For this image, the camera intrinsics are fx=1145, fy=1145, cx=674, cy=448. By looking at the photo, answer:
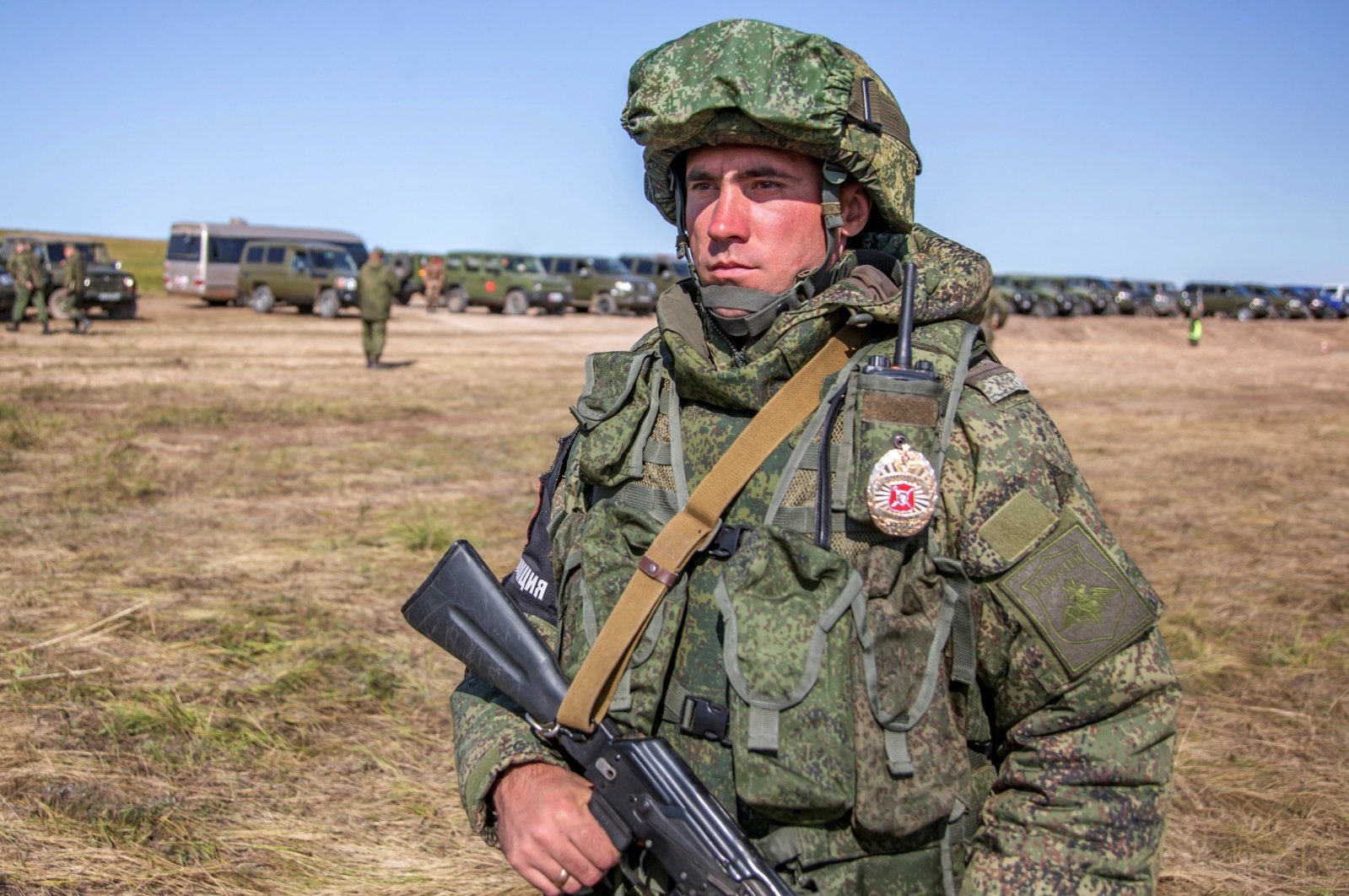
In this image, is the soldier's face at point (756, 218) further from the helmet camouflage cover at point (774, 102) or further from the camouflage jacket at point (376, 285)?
the camouflage jacket at point (376, 285)

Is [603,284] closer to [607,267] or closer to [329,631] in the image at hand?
[607,267]

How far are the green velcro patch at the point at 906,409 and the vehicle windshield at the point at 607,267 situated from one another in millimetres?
33431

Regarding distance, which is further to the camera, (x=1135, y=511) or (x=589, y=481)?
(x=1135, y=511)

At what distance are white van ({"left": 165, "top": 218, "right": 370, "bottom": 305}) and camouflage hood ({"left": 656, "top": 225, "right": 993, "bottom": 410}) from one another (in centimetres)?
3124

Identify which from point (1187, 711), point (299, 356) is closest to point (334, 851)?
point (1187, 711)

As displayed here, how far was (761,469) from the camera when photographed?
1.87 m

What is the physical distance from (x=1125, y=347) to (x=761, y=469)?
1261 inches

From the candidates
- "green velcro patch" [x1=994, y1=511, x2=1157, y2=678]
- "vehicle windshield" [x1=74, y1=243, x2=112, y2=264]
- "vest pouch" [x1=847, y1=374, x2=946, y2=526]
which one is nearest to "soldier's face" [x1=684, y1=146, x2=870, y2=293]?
"vest pouch" [x1=847, y1=374, x2=946, y2=526]

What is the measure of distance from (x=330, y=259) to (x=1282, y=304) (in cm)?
3698

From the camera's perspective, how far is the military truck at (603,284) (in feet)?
111

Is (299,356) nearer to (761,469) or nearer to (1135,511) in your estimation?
(1135,511)

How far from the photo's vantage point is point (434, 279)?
35125 mm

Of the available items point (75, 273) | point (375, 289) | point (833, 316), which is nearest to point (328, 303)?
point (75, 273)

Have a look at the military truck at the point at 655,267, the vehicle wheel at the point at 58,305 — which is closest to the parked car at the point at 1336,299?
the military truck at the point at 655,267
